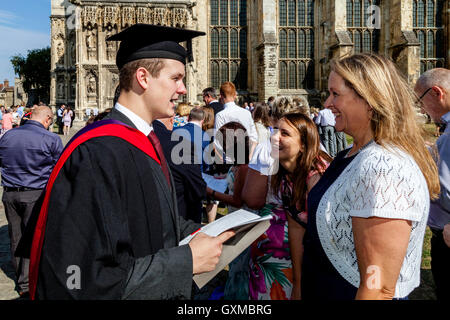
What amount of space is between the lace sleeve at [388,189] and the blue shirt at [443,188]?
1.17 m

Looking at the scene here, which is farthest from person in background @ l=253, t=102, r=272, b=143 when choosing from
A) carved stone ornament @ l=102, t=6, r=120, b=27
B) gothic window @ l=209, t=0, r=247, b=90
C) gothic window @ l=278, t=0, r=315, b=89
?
gothic window @ l=278, t=0, r=315, b=89

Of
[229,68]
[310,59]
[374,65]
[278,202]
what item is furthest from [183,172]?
[310,59]

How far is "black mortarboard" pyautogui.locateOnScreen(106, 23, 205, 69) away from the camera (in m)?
1.71

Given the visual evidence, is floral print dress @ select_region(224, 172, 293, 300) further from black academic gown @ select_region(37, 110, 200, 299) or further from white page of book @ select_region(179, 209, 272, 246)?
black academic gown @ select_region(37, 110, 200, 299)

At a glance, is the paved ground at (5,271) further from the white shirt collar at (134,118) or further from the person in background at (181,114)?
the white shirt collar at (134,118)

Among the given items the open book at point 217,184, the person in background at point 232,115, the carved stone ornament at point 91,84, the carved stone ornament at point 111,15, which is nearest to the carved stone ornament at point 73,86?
the carved stone ornament at point 91,84

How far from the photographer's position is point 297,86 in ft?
76.5

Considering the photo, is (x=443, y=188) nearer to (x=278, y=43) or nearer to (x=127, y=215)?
(x=127, y=215)

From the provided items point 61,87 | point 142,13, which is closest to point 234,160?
point 142,13

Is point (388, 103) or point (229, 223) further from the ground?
point (388, 103)

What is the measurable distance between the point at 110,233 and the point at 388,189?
1053mm

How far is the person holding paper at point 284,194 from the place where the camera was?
8.61 ft

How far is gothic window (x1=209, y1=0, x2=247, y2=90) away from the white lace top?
21.8 meters

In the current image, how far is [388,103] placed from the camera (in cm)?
155
